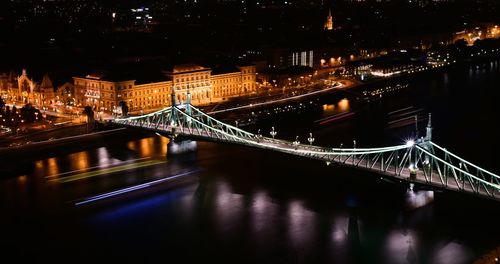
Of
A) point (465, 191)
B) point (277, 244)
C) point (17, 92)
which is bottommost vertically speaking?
point (277, 244)

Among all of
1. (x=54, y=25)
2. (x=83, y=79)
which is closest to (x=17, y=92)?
(x=83, y=79)

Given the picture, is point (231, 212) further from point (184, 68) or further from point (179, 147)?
point (184, 68)

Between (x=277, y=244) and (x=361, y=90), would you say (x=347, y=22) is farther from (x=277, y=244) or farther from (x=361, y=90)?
(x=277, y=244)

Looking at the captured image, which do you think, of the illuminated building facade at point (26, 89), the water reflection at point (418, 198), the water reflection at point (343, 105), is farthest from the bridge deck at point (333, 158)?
the water reflection at point (343, 105)

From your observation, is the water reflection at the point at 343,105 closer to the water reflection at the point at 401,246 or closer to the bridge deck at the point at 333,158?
the bridge deck at the point at 333,158

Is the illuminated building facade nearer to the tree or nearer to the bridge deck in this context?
the tree

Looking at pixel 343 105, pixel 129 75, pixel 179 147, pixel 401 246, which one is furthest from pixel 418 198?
pixel 129 75

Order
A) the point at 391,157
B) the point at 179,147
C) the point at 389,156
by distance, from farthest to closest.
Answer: the point at 179,147 → the point at 391,157 → the point at 389,156
